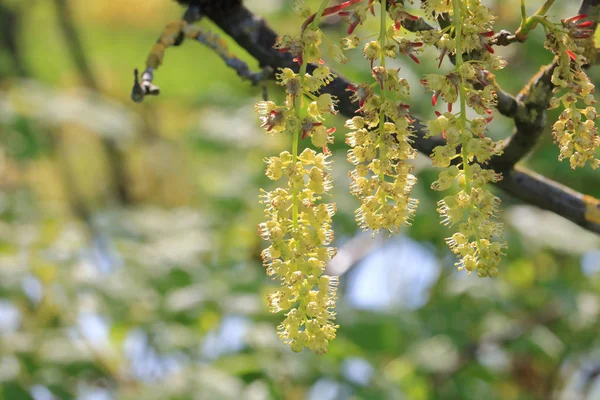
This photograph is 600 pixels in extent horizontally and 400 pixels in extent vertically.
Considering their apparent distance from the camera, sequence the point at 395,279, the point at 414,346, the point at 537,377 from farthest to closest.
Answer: the point at 537,377 < the point at 395,279 < the point at 414,346

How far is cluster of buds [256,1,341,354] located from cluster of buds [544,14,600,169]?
1.17 ft

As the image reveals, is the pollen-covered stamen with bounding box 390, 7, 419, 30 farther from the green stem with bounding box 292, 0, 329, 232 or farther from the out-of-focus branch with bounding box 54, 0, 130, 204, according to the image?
the out-of-focus branch with bounding box 54, 0, 130, 204

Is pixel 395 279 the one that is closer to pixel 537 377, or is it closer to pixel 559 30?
pixel 537 377

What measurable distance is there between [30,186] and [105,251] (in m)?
1.88

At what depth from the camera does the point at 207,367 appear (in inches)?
134

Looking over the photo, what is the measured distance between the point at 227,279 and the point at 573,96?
3.02 m

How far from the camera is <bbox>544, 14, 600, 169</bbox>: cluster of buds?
120 centimetres

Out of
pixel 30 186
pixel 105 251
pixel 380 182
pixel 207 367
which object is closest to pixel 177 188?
pixel 30 186

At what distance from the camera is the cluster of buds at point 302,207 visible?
1.15 metres

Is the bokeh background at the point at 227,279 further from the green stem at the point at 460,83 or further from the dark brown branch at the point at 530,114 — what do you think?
the green stem at the point at 460,83

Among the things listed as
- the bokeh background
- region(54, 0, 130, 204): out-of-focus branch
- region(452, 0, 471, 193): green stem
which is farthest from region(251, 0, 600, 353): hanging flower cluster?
region(54, 0, 130, 204): out-of-focus branch

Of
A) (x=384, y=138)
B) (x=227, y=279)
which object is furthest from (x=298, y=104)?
(x=227, y=279)

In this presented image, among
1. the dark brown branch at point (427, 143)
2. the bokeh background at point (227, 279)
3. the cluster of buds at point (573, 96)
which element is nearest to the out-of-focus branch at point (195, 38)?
the dark brown branch at point (427, 143)

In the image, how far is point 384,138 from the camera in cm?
117
